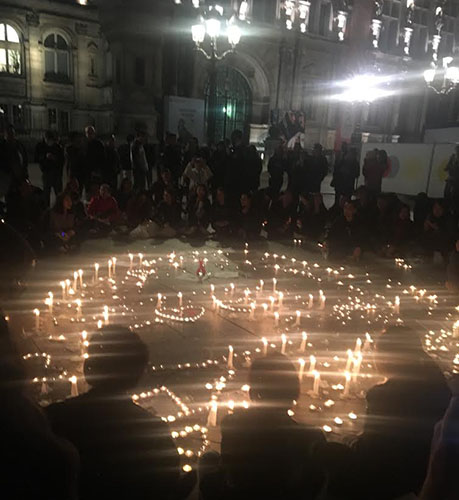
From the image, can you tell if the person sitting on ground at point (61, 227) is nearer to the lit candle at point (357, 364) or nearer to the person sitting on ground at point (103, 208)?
the person sitting on ground at point (103, 208)

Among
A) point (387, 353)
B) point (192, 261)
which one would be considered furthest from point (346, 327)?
point (192, 261)

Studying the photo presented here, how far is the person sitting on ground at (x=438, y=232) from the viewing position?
7.39 meters

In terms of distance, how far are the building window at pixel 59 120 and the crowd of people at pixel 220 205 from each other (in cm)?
1473

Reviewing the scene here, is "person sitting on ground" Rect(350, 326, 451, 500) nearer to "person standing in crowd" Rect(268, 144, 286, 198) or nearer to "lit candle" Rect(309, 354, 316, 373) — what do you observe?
"lit candle" Rect(309, 354, 316, 373)

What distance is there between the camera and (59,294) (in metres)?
5.36

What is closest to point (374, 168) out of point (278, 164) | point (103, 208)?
point (278, 164)

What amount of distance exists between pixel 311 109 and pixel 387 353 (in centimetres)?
2869

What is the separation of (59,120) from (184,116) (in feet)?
24.6

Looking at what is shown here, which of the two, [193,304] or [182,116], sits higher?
[182,116]

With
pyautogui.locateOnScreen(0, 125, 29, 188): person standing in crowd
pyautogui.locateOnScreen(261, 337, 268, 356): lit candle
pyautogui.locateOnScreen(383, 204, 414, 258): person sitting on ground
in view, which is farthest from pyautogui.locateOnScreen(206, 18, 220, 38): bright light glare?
pyautogui.locateOnScreen(261, 337, 268, 356): lit candle

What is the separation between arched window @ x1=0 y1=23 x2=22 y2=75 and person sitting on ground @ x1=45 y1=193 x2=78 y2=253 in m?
18.7

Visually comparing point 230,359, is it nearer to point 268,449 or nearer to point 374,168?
point 268,449

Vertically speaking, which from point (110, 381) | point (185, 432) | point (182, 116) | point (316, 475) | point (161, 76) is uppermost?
point (161, 76)

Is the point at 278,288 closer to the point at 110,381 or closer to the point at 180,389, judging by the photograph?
the point at 180,389
